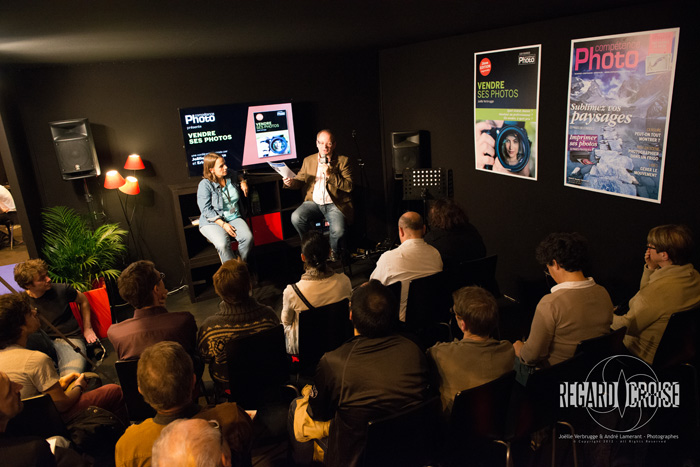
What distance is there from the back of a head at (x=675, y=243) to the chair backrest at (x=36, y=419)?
3253 millimetres

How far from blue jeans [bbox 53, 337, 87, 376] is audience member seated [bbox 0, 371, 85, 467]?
1249 mm

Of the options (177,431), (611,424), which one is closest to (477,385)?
(611,424)

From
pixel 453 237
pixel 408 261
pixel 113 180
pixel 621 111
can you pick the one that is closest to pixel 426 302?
pixel 408 261

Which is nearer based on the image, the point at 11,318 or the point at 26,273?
the point at 11,318

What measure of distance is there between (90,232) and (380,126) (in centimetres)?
374

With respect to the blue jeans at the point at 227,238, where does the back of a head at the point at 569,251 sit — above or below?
above

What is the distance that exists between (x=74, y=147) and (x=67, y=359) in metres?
2.38

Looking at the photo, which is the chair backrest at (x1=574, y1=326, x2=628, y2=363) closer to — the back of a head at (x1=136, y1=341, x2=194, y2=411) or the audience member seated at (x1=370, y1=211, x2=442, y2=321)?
the audience member seated at (x1=370, y1=211, x2=442, y2=321)

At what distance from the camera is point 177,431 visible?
60.0 inches

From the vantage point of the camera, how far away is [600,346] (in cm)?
229

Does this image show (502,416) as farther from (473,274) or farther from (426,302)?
(473,274)

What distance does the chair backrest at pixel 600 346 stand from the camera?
2258 millimetres

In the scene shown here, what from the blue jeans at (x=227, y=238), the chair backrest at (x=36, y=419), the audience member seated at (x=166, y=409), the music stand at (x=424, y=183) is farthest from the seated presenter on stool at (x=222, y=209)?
the audience member seated at (x=166, y=409)

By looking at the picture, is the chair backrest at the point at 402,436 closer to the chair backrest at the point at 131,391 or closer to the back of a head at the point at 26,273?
the chair backrest at the point at 131,391
